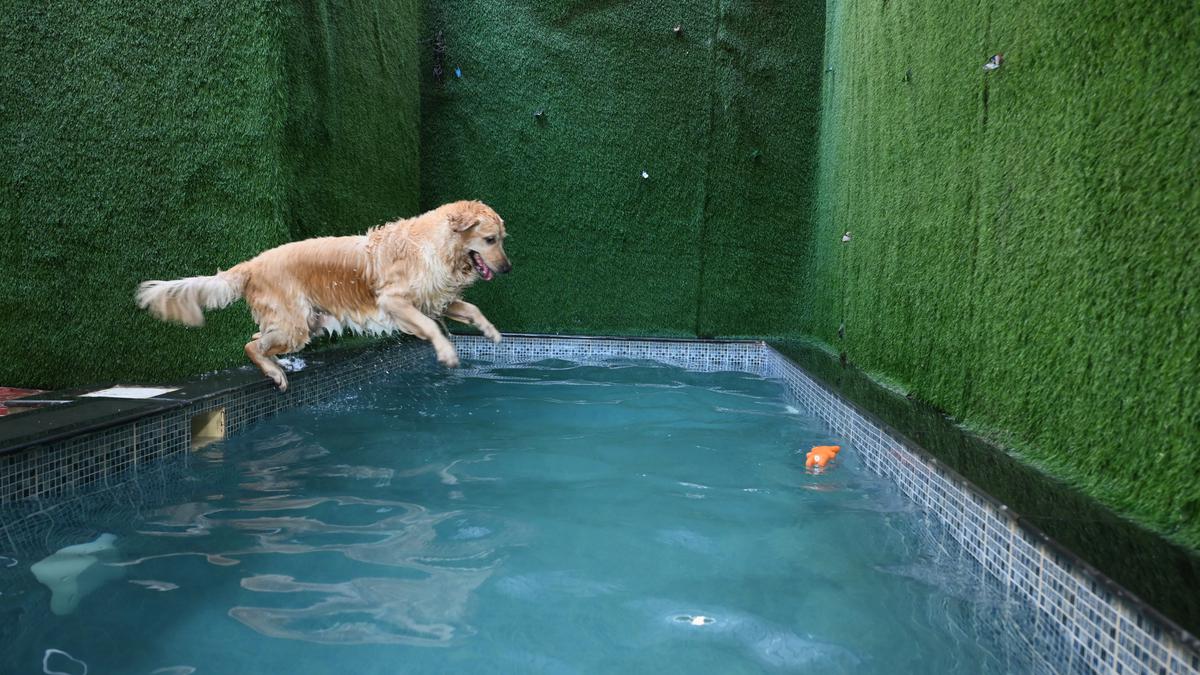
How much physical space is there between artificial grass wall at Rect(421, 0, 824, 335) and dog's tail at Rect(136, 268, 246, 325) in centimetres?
443

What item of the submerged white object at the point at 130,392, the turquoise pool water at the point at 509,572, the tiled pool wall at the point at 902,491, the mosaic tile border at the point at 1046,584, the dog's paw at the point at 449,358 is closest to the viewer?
the mosaic tile border at the point at 1046,584

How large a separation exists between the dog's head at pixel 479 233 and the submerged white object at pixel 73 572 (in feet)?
7.07

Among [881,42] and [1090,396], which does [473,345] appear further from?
[1090,396]

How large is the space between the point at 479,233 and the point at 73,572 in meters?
2.37

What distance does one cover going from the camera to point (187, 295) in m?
3.73

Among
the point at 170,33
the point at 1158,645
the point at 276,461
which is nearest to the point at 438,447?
the point at 276,461

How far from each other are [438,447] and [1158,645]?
3.01 m

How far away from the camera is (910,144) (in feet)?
15.8

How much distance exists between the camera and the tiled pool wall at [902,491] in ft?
5.10

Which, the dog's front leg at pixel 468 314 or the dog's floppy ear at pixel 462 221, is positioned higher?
the dog's floppy ear at pixel 462 221

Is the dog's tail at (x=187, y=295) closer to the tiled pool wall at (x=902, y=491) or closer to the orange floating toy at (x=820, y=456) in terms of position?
the tiled pool wall at (x=902, y=491)

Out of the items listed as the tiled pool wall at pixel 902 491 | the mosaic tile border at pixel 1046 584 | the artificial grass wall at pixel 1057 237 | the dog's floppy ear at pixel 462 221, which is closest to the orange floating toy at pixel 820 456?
the tiled pool wall at pixel 902 491

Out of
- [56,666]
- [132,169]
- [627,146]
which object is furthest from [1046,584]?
[627,146]

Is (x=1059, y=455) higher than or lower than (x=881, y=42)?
lower
